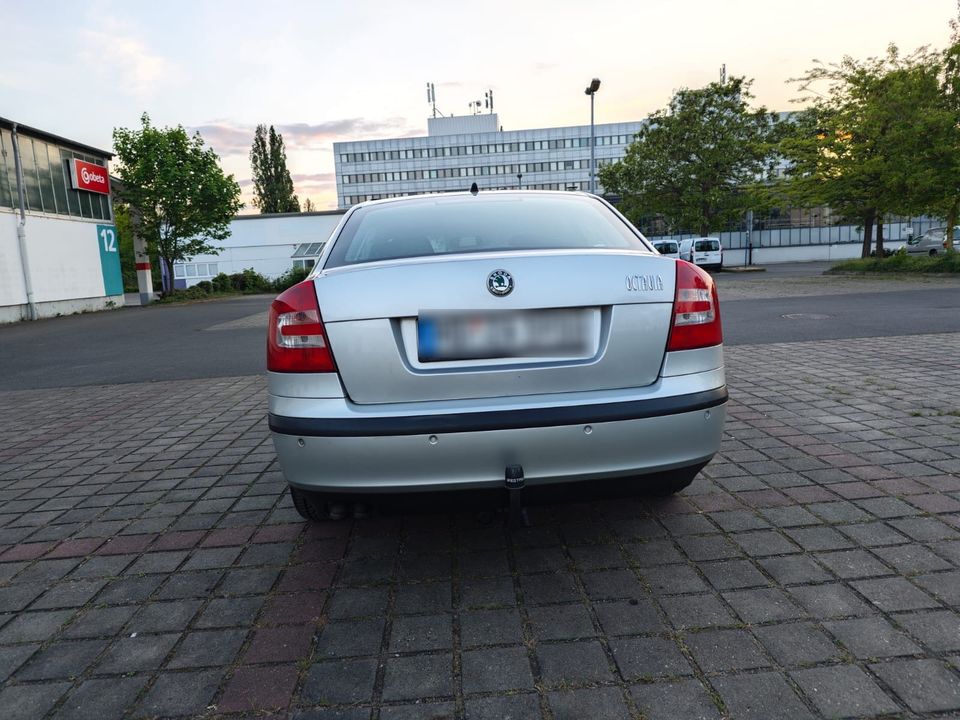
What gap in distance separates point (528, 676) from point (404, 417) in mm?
952

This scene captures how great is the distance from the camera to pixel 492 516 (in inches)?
113

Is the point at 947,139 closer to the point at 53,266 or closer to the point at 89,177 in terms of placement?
the point at 53,266

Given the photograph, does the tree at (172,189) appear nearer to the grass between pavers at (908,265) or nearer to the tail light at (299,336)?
the grass between pavers at (908,265)

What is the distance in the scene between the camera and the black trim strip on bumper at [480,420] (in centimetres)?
248

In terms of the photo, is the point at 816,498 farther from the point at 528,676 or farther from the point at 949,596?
the point at 528,676

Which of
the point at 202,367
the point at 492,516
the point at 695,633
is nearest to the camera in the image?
the point at 695,633

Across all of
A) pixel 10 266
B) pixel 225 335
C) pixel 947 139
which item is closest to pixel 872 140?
pixel 947 139

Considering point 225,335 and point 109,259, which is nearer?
point 225,335

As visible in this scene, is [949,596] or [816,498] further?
[816,498]

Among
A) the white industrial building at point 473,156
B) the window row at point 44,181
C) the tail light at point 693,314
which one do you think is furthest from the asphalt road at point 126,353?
the white industrial building at point 473,156

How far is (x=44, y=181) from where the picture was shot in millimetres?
25234

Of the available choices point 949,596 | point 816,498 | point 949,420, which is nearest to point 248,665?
point 949,596

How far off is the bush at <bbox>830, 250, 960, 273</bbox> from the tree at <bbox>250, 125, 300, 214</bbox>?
65.9m

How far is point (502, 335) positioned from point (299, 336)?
77cm
